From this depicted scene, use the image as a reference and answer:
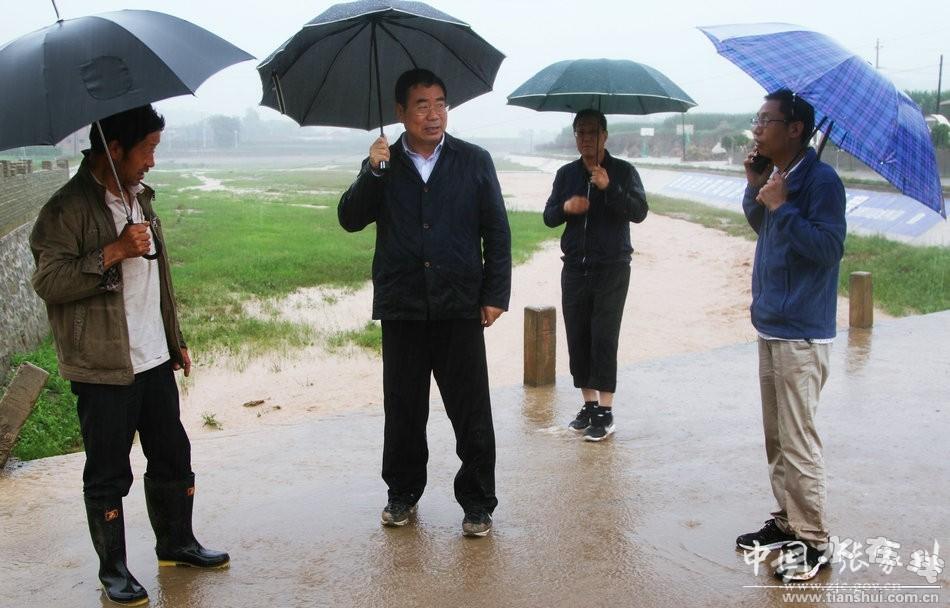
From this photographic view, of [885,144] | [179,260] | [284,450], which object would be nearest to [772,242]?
[885,144]

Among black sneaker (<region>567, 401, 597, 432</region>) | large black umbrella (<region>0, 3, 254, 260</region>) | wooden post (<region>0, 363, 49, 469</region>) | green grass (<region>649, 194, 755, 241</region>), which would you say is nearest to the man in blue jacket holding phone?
black sneaker (<region>567, 401, 597, 432</region>)

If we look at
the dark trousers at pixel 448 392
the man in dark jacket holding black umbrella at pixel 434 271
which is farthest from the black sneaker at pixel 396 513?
the dark trousers at pixel 448 392

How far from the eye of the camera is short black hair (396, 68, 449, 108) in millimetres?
3721

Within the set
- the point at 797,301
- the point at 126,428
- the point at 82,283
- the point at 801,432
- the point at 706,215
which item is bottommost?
the point at 706,215

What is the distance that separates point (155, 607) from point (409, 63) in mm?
2434

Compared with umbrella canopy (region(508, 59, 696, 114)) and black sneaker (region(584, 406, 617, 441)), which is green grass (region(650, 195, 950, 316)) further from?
black sneaker (region(584, 406, 617, 441))

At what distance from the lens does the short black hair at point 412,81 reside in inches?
146

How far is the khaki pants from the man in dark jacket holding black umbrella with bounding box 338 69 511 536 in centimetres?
115

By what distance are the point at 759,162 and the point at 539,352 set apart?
10.0 ft

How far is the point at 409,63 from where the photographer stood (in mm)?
4059

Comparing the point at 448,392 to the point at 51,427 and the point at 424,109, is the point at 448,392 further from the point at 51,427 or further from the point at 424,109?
the point at 51,427

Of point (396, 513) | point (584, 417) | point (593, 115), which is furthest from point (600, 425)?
point (593, 115)

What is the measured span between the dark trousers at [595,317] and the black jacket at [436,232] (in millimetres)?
1327

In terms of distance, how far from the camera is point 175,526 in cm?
360
